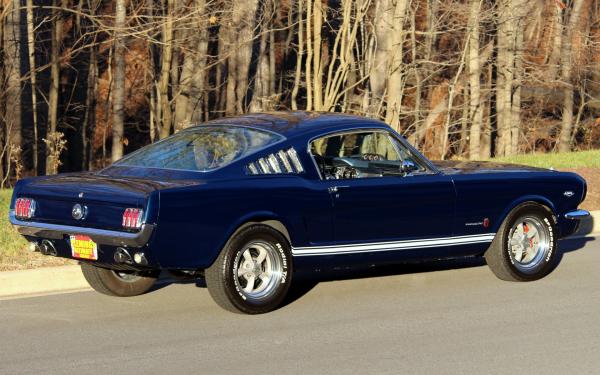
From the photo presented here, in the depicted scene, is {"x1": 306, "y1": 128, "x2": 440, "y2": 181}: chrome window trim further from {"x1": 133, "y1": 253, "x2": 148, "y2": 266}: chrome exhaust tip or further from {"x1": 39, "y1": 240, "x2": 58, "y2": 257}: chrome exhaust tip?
{"x1": 39, "y1": 240, "x2": 58, "y2": 257}: chrome exhaust tip

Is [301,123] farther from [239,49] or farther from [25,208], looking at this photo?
[239,49]

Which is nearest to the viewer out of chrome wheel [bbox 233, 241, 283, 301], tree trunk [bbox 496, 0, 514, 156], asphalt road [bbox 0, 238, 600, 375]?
asphalt road [bbox 0, 238, 600, 375]

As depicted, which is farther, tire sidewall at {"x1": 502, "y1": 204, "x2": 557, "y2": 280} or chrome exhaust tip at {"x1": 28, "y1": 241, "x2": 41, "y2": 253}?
tire sidewall at {"x1": 502, "y1": 204, "x2": 557, "y2": 280}

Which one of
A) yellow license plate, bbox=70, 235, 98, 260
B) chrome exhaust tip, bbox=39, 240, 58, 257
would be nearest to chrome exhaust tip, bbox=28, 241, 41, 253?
chrome exhaust tip, bbox=39, 240, 58, 257

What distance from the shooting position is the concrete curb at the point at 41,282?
33.7 ft

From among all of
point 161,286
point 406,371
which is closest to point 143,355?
point 406,371

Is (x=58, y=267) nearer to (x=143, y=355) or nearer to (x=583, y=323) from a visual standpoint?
(x=143, y=355)

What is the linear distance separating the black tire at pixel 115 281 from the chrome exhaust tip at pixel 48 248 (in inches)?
26.7

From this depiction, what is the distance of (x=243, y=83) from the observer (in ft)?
115

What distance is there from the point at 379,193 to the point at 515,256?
5.58 feet

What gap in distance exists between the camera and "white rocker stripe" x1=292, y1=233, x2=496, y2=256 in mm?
9492

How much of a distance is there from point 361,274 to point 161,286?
6.29ft

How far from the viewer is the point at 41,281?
1045cm

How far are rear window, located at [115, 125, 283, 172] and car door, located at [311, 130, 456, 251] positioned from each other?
0.63 m
